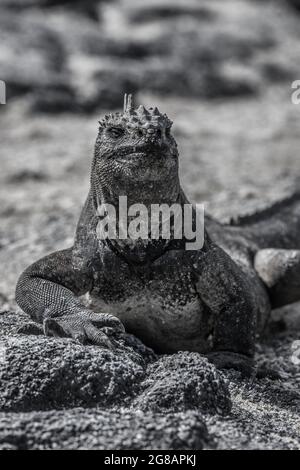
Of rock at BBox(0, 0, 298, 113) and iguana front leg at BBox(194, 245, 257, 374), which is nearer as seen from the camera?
iguana front leg at BBox(194, 245, 257, 374)

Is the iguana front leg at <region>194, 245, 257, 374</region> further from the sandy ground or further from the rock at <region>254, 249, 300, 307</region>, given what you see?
the rock at <region>254, 249, 300, 307</region>

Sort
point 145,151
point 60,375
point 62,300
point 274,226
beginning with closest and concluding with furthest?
1. point 60,375
2. point 145,151
3. point 62,300
4. point 274,226

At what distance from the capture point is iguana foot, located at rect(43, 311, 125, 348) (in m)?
3.97

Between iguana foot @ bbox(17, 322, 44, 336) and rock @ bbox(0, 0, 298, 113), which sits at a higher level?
rock @ bbox(0, 0, 298, 113)

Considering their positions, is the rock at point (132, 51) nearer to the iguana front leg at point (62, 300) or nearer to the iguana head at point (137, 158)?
the iguana front leg at point (62, 300)

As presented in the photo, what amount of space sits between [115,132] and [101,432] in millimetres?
1555

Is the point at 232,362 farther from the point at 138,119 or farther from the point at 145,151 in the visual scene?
the point at 138,119

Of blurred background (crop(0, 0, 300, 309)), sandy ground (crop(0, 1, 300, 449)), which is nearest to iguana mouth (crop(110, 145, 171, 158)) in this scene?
sandy ground (crop(0, 1, 300, 449))

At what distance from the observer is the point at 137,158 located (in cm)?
396

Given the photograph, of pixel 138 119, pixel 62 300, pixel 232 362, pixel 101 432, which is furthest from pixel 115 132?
pixel 101 432

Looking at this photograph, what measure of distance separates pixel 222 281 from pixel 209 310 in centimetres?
18

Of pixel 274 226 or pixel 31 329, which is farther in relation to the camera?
pixel 274 226

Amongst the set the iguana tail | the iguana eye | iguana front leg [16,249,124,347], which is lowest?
iguana front leg [16,249,124,347]

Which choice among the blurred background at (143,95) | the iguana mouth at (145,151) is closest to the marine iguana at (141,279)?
the iguana mouth at (145,151)
